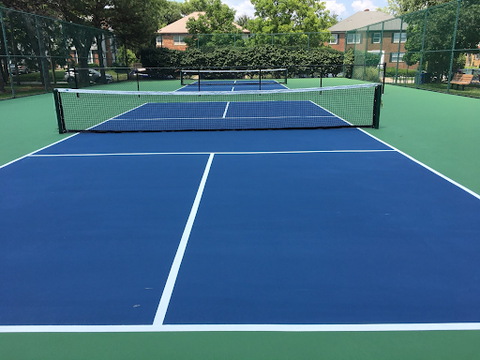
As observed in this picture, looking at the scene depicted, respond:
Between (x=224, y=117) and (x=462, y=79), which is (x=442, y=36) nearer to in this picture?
(x=462, y=79)

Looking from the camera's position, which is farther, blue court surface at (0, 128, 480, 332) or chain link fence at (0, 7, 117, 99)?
chain link fence at (0, 7, 117, 99)

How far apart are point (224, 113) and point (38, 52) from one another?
42.2ft

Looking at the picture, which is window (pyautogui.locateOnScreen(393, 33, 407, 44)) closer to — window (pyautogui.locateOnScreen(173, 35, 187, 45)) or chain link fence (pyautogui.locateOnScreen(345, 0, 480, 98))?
chain link fence (pyautogui.locateOnScreen(345, 0, 480, 98))

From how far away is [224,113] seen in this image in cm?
1358

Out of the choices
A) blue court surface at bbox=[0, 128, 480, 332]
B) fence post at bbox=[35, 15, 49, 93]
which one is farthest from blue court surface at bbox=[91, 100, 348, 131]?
fence post at bbox=[35, 15, 49, 93]

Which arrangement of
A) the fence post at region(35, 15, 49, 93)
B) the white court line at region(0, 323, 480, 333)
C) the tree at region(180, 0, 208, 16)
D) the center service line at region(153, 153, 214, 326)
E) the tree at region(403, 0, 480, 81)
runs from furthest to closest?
the tree at region(180, 0, 208, 16)
the fence post at region(35, 15, 49, 93)
the tree at region(403, 0, 480, 81)
the center service line at region(153, 153, 214, 326)
the white court line at region(0, 323, 480, 333)

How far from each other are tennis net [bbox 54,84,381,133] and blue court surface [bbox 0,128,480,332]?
10.1ft

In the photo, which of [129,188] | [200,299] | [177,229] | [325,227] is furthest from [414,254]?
[129,188]

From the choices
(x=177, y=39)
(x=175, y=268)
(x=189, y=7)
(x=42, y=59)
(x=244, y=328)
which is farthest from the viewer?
(x=189, y=7)

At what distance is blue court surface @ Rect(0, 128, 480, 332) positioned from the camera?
3027mm

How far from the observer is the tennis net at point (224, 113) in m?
10.5

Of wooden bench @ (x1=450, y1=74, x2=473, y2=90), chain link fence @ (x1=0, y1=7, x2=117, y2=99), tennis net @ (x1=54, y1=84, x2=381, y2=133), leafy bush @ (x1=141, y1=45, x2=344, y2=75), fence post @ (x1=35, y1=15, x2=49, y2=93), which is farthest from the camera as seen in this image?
leafy bush @ (x1=141, y1=45, x2=344, y2=75)

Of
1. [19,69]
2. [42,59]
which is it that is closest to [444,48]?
[42,59]

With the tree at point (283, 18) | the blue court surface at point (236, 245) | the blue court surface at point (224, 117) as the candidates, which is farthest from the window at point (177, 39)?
the blue court surface at point (236, 245)
